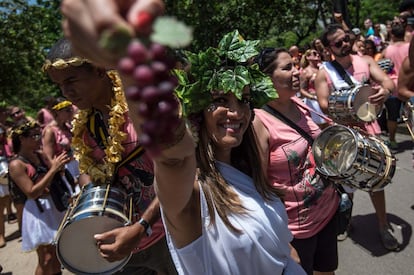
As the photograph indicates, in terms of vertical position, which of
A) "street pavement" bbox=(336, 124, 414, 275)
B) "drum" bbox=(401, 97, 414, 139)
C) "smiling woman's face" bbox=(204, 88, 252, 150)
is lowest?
"street pavement" bbox=(336, 124, 414, 275)

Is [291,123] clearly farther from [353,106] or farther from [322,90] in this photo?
[322,90]

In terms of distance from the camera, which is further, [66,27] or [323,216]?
[323,216]

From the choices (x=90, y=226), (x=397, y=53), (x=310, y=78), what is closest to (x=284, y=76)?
(x=90, y=226)

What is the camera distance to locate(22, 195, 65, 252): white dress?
3.67 metres

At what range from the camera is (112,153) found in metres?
2.03

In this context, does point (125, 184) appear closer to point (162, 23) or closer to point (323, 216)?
point (323, 216)

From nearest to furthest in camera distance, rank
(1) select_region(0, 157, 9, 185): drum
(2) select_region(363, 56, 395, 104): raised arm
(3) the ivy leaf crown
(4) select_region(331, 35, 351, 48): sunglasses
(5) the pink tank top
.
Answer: (3) the ivy leaf crown < (2) select_region(363, 56, 395, 104): raised arm < (5) the pink tank top < (4) select_region(331, 35, 351, 48): sunglasses < (1) select_region(0, 157, 9, 185): drum

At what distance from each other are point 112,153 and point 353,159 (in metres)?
1.34

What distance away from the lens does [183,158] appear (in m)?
0.88

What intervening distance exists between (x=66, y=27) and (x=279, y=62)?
7.31ft

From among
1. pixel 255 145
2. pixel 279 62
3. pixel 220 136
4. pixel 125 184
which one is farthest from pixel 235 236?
pixel 279 62

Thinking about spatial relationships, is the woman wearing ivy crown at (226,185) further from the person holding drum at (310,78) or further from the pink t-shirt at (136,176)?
the person holding drum at (310,78)

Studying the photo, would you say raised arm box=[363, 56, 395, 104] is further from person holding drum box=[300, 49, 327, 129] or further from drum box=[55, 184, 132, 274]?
drum box=[55, 184, 132, 274]

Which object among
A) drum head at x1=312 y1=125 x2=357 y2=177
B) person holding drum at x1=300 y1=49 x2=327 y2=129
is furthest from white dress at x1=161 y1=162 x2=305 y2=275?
person holding drum at x1=300 y1=49 x2=327 y2=129
